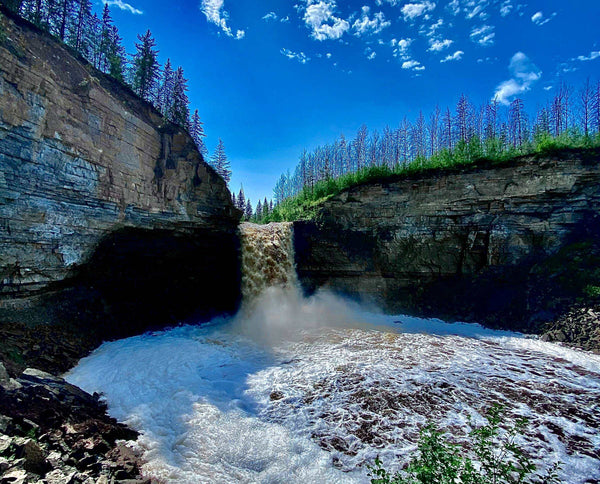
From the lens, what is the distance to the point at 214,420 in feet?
18.6

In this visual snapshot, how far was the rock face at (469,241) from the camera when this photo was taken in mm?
12008

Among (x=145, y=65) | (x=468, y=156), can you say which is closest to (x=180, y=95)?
(x=145, y=65)

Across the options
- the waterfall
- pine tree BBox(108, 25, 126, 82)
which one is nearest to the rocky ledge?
the waterfall

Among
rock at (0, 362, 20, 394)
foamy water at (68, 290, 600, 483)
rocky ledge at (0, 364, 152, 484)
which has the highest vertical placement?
rock at (0, 362, 20, 394)

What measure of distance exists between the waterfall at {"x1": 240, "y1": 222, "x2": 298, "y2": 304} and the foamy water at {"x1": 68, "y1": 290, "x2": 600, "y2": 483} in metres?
3.70

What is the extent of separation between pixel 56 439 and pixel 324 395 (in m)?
5.04

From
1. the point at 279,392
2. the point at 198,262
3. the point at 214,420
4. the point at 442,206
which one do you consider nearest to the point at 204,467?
the point at 214,420

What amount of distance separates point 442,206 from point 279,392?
12658 millimetres

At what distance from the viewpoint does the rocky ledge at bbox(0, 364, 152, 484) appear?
10.6ft

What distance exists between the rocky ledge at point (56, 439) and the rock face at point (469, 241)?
42.1 ft

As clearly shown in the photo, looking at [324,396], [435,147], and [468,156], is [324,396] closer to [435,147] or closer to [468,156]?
[468,156]

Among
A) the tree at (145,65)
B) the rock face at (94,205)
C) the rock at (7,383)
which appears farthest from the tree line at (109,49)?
the rock at (7,383)

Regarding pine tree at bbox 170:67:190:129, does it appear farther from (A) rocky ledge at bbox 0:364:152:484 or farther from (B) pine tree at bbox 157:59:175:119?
(A) rocky ledge at bbox 0:364:152:484

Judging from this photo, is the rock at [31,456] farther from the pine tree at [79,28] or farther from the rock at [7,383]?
the pine tree at [79,28]
